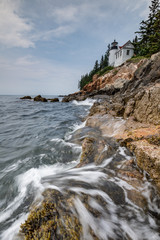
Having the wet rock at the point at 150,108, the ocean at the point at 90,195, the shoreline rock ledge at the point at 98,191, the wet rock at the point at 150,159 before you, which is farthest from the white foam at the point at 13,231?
the wet rock at the point at 150,108

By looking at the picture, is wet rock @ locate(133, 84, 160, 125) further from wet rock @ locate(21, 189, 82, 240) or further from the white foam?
the white foam

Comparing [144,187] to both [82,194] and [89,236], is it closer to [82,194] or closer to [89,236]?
[82,194]

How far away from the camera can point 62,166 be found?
14.5 feet

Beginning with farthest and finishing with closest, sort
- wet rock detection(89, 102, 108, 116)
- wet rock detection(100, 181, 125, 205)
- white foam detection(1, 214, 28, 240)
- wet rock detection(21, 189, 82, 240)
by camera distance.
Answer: wet rock detection(89, 102, 108, 116) → wet rock detection(100, 181, 125, 205) → white foam detection(1, 214, 28, 240) → wet rock detection(21, 189, 82, 240)

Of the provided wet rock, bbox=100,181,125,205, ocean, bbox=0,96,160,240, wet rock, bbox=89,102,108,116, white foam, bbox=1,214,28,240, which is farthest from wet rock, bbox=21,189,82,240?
wet rock, bbox=89,102,108,116

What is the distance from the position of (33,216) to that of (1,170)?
3866 millimetres

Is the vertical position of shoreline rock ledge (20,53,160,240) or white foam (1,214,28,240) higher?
shoreline rock ledge (20,53,160,240)

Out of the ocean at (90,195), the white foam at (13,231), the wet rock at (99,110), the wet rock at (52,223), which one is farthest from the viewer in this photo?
the wet rock at (99,110)

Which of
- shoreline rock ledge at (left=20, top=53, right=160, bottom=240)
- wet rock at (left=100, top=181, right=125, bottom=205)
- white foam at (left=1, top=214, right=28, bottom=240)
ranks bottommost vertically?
white foam at (left=1, top=214, right=28, bottom=240)

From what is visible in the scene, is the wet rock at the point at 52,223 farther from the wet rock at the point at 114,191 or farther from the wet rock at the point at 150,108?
the wet rock at the point at 150,108

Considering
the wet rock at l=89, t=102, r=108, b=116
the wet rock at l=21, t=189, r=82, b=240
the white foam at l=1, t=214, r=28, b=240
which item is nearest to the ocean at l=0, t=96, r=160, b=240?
the white foam at l=1, t=214, r=28, b=240

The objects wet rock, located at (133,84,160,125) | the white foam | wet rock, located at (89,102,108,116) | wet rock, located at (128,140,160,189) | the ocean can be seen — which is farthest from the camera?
wet rock, located at (89,102,108,116)

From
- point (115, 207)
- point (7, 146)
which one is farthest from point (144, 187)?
point (7, 146)

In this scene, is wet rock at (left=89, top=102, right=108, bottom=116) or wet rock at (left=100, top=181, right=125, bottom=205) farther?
wet rock at (left=89, top=102, right=108, bottom=116)
